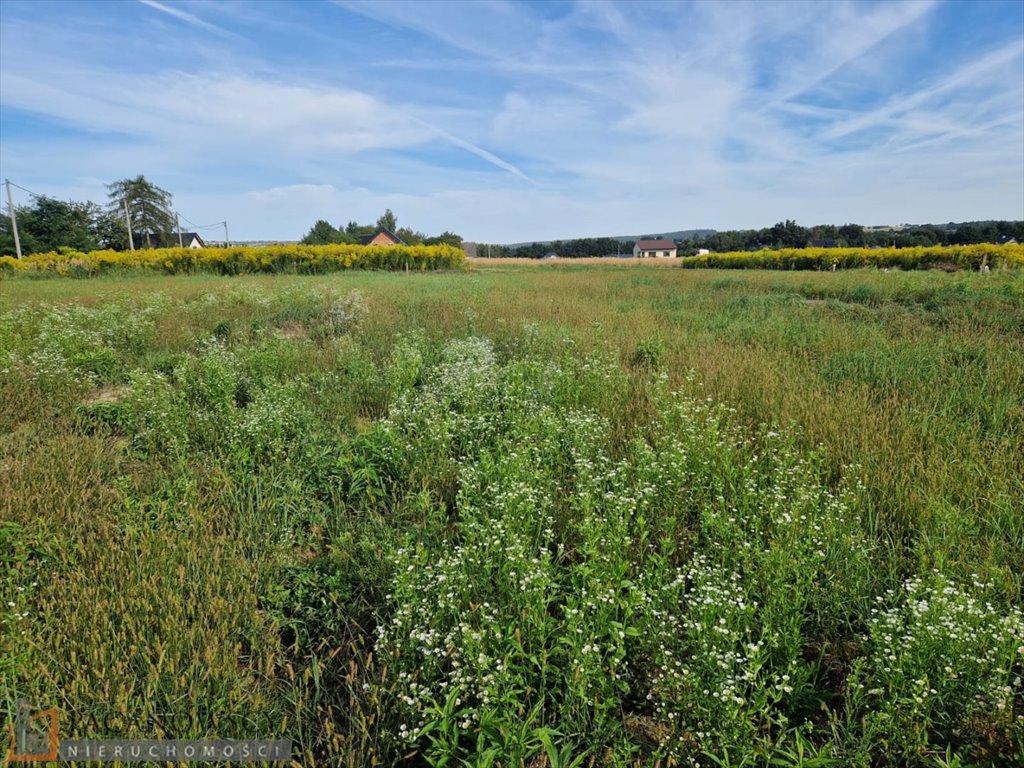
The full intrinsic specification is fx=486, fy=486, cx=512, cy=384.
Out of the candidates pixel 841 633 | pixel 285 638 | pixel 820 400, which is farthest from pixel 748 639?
pixel 820 400

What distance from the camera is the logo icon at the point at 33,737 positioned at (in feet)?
5.96

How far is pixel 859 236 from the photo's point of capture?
7256 cm

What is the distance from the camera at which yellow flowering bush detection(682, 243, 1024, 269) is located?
89.2 feet

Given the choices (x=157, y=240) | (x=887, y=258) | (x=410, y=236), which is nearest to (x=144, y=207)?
(x=157, y=240)

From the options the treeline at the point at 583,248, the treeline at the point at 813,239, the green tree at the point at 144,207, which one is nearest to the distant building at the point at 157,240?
the green tree at the point at 144,207

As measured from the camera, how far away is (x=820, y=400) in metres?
5.06

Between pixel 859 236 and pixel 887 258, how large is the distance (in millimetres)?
46824

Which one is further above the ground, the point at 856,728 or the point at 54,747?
the point at 54,747

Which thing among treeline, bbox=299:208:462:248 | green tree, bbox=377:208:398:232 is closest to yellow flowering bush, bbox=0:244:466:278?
treeline, bbox=299:208:462:248

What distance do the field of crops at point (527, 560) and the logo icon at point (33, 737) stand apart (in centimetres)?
6

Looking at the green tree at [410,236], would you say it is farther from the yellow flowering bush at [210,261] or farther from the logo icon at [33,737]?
the logo icon at [33,737]

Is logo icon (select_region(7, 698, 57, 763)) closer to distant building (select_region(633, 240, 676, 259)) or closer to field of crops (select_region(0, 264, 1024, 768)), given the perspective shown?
field of crops (select_region(0, 264, 1024, 768))

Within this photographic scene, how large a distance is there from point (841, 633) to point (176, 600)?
11.3 feet

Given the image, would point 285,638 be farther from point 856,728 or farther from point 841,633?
point 841,633
